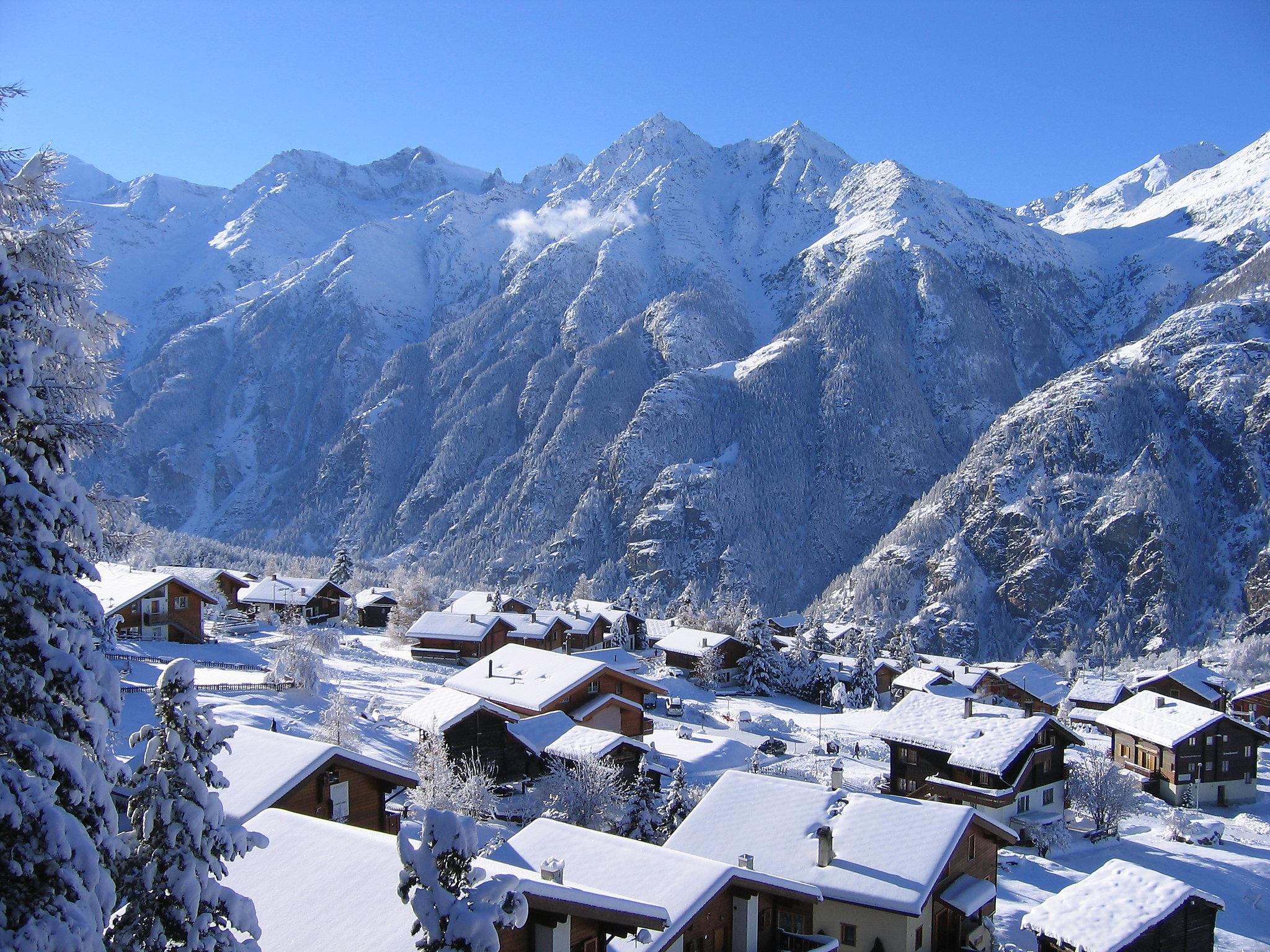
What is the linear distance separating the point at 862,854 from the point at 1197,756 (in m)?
48.6

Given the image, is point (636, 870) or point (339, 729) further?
point (339, 729)

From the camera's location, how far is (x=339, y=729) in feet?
128

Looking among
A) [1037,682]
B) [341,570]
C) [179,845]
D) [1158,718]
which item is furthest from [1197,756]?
[341,570]

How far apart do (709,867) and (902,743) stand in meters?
32.6

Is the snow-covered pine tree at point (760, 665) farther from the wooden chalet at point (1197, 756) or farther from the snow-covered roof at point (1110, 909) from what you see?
the snow-covered roof at point (1110, 909)

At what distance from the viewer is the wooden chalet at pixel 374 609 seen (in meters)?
105

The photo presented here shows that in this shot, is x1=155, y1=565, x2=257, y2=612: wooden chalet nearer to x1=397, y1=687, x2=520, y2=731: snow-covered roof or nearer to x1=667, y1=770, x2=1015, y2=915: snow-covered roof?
x1=397, y1=687, x2=520, y2=731: snow-covered roof

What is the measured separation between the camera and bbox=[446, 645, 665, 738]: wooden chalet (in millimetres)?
49188

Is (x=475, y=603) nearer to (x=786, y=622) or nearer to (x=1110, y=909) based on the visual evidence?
(x=786, y=622)

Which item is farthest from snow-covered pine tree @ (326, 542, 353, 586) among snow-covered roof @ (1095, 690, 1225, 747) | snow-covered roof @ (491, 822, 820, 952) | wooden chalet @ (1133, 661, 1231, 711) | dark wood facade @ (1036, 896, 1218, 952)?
dark wood facade @ (1036, 896, 1218, 952)

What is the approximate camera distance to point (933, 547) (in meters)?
189

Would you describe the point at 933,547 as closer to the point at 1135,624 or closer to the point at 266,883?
the point at 1135,624

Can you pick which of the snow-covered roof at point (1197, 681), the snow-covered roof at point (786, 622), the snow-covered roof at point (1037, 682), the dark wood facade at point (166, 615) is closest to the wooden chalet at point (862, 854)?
the dark wood facade at point (166, 615)

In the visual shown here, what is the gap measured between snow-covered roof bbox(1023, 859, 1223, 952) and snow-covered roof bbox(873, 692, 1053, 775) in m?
16.7
